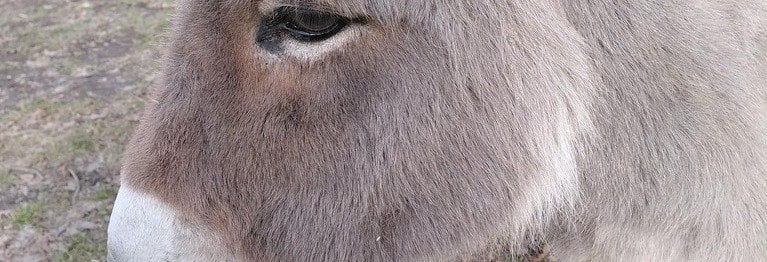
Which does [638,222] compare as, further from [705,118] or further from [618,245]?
[705,118]

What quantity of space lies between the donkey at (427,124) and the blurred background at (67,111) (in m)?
1.28

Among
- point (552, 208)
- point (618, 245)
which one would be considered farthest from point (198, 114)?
point (618, 245)

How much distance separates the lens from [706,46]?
1.81 m

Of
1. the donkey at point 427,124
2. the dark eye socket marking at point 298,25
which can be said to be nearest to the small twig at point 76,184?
the donkey at point 427,124

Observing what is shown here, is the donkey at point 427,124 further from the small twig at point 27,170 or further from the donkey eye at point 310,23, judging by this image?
the small twig at point 27,170

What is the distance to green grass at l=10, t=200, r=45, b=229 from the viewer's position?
384cm

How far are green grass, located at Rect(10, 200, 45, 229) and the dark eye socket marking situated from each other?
9.40ft

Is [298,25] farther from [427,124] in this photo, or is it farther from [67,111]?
[67,111]

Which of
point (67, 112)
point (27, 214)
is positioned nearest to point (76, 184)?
point (27, 214)

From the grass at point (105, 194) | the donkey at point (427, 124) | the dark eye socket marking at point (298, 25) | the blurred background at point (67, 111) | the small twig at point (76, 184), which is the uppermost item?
the dark eye socket marking at point (298, 25)

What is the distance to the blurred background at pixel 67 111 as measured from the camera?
151 inches

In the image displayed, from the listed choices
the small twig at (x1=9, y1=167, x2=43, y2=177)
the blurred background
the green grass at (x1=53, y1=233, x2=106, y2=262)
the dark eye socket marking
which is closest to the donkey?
the dark eye socket marking

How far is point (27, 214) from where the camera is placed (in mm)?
3881

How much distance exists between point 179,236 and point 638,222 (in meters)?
1.27
